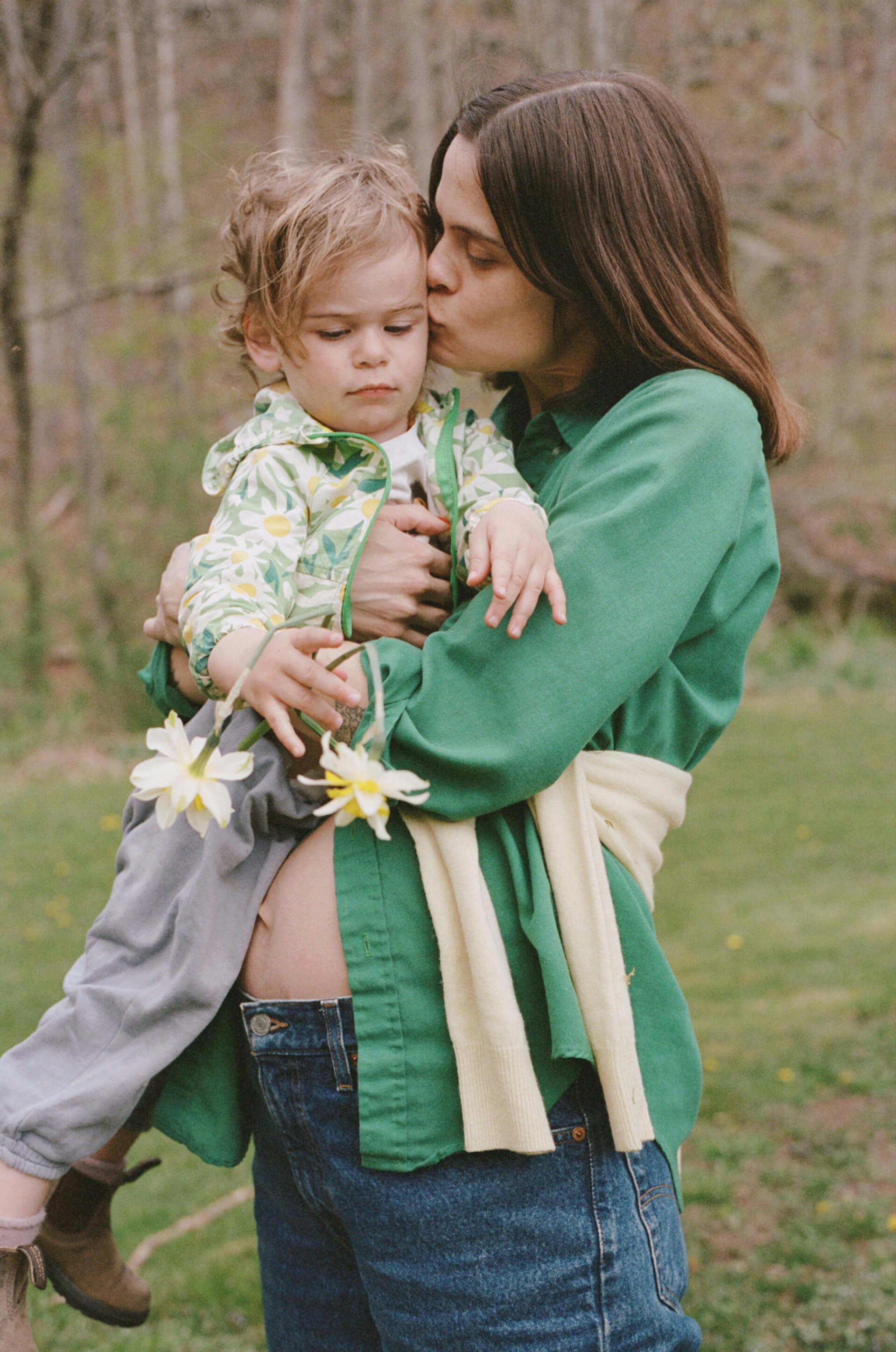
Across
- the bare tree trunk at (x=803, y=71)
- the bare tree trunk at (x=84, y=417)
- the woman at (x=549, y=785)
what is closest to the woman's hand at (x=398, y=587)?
the woman at (x=549, y=785)

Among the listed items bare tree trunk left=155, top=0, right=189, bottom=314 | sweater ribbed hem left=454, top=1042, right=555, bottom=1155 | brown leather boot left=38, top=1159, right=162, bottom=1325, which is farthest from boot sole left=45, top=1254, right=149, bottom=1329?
bare tree trunk left=155, top=0, right=189, bottom=314

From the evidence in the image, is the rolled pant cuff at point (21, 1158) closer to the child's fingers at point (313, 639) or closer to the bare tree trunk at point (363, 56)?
the child's fingers at point (313, 639)

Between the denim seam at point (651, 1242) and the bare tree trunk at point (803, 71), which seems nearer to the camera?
the denim seam at point (651, 1242)

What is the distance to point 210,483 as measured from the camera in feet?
6.12

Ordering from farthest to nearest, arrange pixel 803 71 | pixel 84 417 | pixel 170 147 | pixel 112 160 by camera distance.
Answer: pixel 803 71 → pixel 170 147 → pixel 112 160 → pixel 84 417

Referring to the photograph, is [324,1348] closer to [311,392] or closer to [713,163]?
[311,392]

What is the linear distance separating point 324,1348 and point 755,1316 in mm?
1768

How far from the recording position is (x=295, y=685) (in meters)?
1.38

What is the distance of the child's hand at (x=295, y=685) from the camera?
4.46 feet

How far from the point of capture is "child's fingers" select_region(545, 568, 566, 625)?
4.60 feet

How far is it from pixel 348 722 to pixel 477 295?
25.4 inches

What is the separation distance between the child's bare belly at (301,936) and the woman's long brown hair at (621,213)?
738mm

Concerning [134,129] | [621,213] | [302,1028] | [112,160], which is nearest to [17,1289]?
[302,1028]

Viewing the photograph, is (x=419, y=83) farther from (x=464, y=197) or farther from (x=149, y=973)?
(x=149, y=973)
